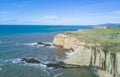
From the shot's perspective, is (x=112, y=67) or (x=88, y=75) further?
(x=88, y=75)

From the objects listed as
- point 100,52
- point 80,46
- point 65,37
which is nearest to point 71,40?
point 65,37

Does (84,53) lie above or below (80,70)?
above

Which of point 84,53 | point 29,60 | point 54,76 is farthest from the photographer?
point 29,60

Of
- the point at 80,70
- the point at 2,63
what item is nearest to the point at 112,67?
the point at 80,70

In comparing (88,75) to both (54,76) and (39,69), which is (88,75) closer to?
(54,76)

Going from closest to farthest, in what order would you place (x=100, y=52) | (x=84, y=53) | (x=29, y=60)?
(x=100, y=52) → (x=84, y=53) → (x=29, y=60)

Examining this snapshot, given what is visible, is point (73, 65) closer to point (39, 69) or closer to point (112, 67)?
point (39, 69)

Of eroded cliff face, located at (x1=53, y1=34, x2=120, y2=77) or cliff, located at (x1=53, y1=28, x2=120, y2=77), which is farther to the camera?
cliff, located at (x1=53, y1=28, x2=120, y2=77)

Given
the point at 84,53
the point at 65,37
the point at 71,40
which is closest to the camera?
the point at 84,53

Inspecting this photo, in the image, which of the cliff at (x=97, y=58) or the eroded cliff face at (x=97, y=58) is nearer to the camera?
the eroded cliff face at (x=97, y=58)
